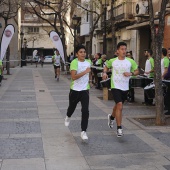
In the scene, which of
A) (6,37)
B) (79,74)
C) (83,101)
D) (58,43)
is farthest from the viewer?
(58,43)

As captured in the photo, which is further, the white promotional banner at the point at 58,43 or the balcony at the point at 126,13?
the balcony at the point at 126,13

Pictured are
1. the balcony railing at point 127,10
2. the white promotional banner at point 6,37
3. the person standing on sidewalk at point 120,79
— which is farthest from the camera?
the balcony railing at point 127,10

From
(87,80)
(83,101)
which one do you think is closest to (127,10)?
(87,80)

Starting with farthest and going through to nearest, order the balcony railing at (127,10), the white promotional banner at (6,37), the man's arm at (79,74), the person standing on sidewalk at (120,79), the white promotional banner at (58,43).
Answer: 1. the balcony railing at (127,10)
2. the white promotional banner at (58,43)
3. the white promotional banner at (6,37)
4. the person standing on sidewalk at (120,79)
5. the man's arm at (79,74)

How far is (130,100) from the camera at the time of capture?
44.1 ft

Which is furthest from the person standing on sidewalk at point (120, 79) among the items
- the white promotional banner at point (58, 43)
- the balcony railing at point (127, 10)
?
the balcony railing at point (127, 10)

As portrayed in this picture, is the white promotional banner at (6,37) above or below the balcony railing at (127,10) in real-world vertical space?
below

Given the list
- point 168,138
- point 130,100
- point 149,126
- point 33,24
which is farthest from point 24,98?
point 33,24

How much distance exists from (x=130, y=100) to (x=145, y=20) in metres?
10.6

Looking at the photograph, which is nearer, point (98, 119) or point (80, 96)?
point (80, 96)

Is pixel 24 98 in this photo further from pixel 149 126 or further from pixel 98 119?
pixel 149 126

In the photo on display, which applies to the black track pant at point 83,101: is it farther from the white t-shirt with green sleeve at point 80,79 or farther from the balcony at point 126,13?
the balcony at point 126,13

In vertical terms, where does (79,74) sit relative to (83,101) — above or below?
above

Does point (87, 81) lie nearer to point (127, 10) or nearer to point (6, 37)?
point (6, 37)
